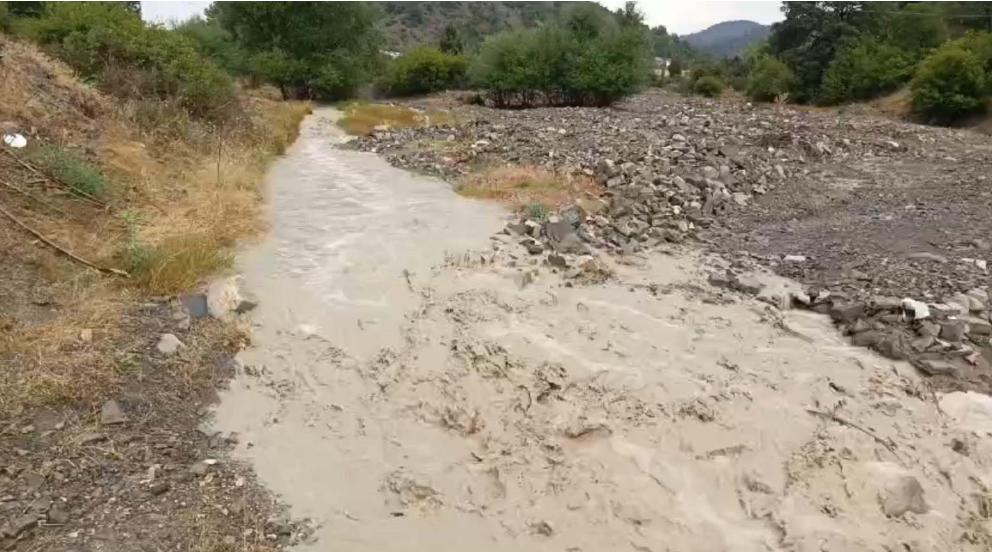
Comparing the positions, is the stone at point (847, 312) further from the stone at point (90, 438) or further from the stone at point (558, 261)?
the stone at point (90, 438)

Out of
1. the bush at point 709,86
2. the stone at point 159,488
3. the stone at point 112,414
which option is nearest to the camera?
the stone at point 159,488

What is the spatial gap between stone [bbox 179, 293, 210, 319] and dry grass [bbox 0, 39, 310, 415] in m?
0.25

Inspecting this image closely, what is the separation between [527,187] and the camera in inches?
433

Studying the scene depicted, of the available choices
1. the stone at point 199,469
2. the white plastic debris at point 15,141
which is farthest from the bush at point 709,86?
the stone at point 199,469

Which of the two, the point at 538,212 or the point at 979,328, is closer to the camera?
the point at 979,328

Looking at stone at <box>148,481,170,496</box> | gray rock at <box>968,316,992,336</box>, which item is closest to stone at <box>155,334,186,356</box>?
stone at <box>148,481,170,496</box>

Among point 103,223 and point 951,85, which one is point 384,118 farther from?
point 951,85

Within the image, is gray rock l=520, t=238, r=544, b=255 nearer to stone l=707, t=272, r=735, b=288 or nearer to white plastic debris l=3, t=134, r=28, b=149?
stone l=707, t=272, r=735, b=288

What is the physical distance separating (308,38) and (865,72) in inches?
916

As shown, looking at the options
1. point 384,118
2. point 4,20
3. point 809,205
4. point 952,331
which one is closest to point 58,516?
point 952,331

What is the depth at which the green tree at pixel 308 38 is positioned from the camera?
1143 inches

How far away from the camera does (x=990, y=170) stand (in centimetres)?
1234

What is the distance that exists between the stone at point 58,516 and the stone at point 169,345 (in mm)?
1769

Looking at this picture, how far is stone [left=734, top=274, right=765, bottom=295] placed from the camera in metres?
6.98
